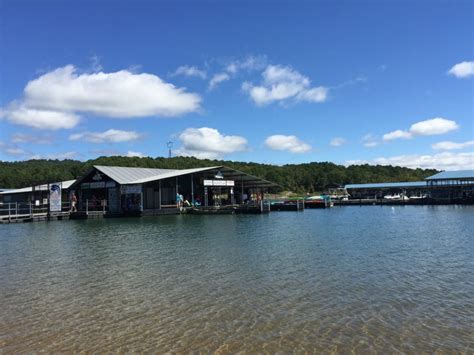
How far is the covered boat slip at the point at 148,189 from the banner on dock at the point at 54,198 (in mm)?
2349

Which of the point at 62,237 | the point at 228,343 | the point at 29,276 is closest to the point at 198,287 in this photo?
the point at 228,343

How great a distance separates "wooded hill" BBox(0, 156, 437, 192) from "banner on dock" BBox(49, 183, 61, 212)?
43368 mm

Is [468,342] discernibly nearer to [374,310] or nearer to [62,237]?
[374,310]

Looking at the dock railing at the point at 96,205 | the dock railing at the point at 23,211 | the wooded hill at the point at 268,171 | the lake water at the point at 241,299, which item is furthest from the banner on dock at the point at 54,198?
the wooded hill at the point at 268,171

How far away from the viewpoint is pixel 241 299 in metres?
9.28

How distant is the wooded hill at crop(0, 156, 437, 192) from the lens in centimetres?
8838

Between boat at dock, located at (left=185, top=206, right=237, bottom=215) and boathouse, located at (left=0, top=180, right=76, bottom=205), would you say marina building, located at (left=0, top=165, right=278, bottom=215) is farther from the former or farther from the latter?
boat at dock, located at (left=185, top=206, right=237, bottom=215)

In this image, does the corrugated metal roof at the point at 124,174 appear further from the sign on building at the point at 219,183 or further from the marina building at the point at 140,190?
the sign on building at the point at 219,183

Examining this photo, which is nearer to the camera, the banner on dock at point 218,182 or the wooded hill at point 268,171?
the banner on dock at point 218,182

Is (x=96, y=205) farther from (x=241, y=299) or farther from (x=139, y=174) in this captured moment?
(x=241, y=299)

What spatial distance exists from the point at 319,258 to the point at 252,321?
276 inches

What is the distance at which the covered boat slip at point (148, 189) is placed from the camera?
→ 41.8m

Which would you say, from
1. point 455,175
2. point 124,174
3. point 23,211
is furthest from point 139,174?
point 455,175

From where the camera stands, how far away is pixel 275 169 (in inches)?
5044
